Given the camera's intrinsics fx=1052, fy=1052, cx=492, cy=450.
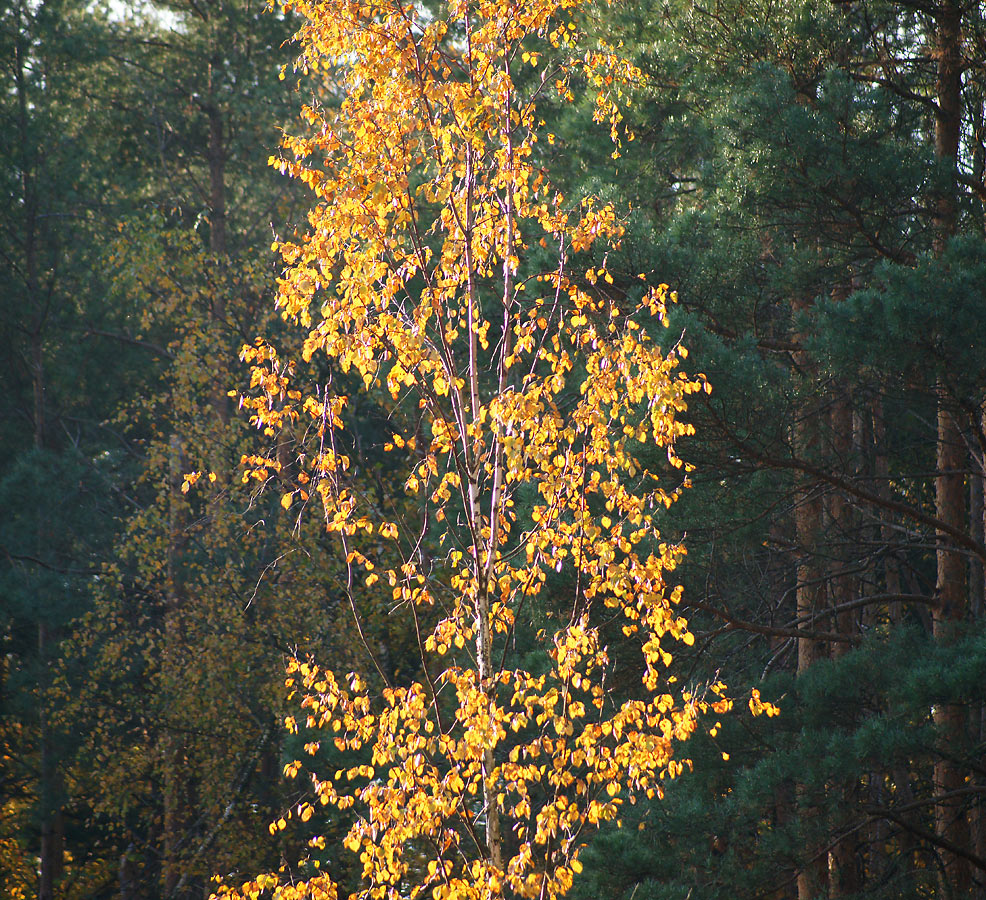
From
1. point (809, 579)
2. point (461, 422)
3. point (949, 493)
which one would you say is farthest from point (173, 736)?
point (461, 422)

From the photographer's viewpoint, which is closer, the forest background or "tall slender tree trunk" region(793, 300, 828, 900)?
the forest background

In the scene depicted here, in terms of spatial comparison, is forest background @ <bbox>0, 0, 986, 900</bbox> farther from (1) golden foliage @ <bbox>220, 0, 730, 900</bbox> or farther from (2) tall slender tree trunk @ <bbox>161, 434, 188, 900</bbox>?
(1) golden foliage @ <bbox>220, 0, 730, 900</bbox>

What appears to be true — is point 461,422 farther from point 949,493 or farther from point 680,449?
point 949,493

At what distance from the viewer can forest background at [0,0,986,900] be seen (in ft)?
20.4

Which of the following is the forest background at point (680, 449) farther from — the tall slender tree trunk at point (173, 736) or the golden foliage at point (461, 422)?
the golden foliage at point (461, 422)

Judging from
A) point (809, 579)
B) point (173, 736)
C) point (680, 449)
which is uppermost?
point (680, 449)

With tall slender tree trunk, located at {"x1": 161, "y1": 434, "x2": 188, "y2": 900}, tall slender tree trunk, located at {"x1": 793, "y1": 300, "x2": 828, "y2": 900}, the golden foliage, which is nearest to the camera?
the golden foliage

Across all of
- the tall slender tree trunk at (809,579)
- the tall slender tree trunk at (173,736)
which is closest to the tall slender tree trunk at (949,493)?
the tall slender tree trunk at (809,579)

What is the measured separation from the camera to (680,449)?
19.9 ft

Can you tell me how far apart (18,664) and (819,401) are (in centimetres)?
874

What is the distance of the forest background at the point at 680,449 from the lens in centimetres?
623

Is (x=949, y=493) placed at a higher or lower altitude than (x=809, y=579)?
higher

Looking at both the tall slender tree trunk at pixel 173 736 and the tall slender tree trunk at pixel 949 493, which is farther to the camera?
the tall slender tree trunk at pixel 173 736

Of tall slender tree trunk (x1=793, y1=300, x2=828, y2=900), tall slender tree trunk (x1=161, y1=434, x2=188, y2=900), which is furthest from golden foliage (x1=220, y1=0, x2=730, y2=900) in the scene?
tall slender tree trunk (x1=161, y1=434, x2=188, y2=900)
